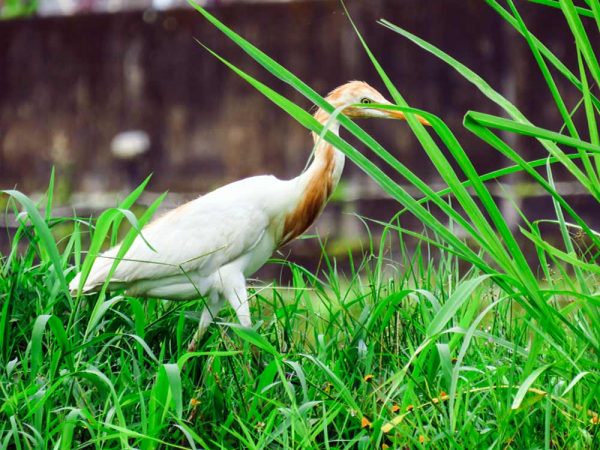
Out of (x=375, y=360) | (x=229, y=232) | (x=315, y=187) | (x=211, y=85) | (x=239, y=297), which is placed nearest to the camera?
(x=375, y=360)

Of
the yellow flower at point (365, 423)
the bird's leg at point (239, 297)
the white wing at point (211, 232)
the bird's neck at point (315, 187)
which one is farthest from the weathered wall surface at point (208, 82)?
the yellow flower at point (365, 423)

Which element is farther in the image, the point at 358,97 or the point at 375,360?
the point at 358,97

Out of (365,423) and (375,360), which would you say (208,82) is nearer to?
(375,360)

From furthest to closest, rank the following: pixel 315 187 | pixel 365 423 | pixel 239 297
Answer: pixel 315 187 → pixel 239 297 → pixel 365 423

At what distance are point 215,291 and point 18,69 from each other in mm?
3226

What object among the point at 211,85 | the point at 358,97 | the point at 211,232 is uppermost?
the point at 358,97

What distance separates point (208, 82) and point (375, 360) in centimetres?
345

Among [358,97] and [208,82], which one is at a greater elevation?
[358,97]

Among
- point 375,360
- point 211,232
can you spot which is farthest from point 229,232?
point 375,360

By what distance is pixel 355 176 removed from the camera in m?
5.81

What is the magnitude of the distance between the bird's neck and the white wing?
0.07 metres

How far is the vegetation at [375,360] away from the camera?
2172mm

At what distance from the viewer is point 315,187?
136 inches

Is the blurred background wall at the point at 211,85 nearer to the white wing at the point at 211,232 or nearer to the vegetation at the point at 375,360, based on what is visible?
the white wing at the point at 211,232
